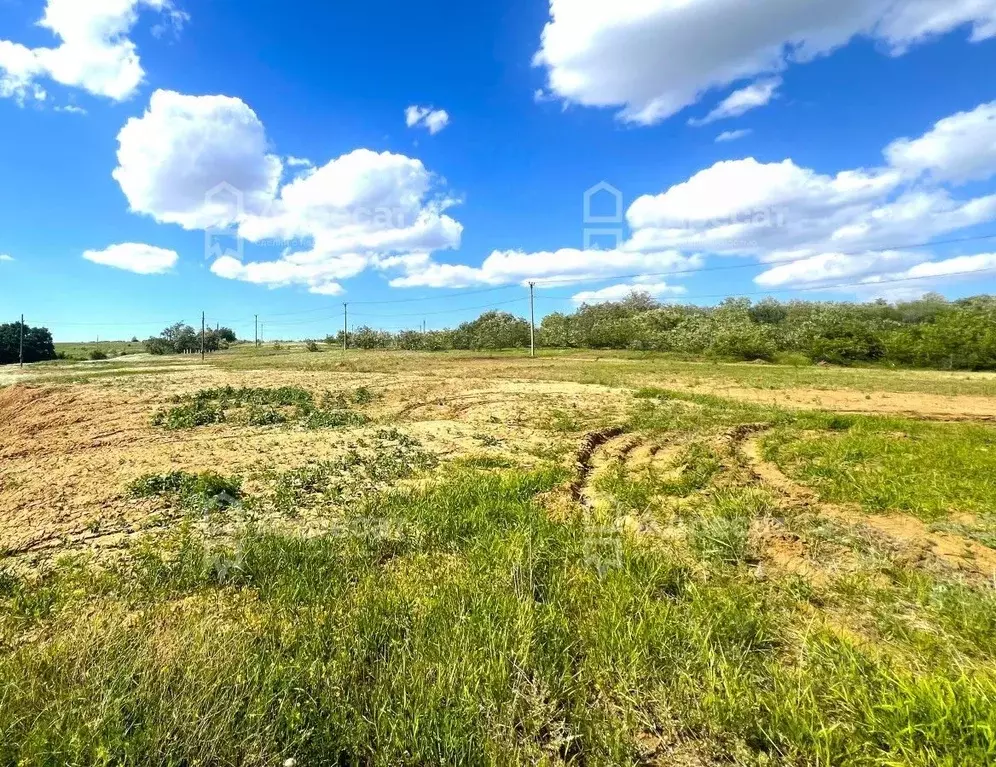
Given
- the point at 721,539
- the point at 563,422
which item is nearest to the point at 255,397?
the point at 563,422

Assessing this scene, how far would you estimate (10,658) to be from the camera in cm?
296

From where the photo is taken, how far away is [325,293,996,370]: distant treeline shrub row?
40.9 metres

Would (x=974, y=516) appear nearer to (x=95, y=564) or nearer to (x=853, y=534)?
(x=853, y=534)

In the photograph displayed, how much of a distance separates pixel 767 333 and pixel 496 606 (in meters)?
55.2

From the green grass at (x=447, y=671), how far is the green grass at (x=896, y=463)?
144 inches

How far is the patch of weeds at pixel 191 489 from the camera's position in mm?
6121

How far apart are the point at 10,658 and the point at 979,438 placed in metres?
15.0

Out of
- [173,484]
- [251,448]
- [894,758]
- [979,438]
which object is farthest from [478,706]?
[979,438]

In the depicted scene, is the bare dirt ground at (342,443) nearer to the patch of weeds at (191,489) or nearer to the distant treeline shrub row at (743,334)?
the patch of weeds at (191,489)

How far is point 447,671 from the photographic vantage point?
9.55 feet

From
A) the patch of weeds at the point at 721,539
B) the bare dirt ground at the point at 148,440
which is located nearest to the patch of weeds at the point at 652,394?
the bare dirt ground at the point at 148,440

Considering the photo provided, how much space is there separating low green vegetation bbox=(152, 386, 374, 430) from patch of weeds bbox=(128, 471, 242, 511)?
4361 mm

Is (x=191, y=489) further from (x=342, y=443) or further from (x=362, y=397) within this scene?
(x=362, y=397)

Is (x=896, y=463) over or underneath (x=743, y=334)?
underneath
